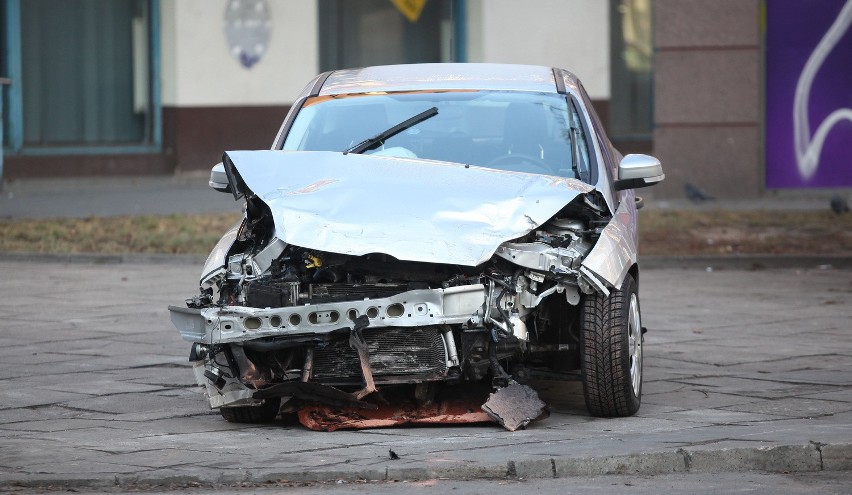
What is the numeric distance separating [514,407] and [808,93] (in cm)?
1233

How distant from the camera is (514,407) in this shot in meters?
6.73

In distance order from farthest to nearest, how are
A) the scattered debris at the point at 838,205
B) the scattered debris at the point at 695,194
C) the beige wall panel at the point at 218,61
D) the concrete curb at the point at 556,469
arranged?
the beige wall panel at the point at 218,61 → the scattered debris at the point at 695,194 → the scattered debris at the point at 838,205 → the concrete curb at the point at 556,469

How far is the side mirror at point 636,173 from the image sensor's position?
7.62 metres

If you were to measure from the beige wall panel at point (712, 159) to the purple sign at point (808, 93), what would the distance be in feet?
0.75

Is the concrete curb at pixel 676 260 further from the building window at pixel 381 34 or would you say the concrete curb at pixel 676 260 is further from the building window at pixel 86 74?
the building window at pixel 381 34

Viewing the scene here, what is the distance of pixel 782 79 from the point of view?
18.3 m

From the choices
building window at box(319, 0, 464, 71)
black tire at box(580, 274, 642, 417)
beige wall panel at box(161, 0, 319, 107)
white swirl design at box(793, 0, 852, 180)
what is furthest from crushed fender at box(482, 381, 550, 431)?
building window at box(319, 0, 464, 71)

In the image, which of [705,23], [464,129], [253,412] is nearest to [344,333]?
[253,412]

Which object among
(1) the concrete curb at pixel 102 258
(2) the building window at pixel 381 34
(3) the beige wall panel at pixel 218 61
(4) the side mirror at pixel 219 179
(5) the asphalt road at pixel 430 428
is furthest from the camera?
(2) the building window at pixel 381 34

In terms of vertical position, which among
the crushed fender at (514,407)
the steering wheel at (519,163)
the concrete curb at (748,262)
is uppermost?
the steering wheel at (519,163)

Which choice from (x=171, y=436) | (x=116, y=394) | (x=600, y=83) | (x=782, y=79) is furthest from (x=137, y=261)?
(x=600, y=83)

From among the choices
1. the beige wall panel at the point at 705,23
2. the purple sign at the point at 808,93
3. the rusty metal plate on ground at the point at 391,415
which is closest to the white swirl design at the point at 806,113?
the purple sign at the point at 808,93

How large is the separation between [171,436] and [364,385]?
2.85ft

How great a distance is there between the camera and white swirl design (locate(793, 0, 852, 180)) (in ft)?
59.1
